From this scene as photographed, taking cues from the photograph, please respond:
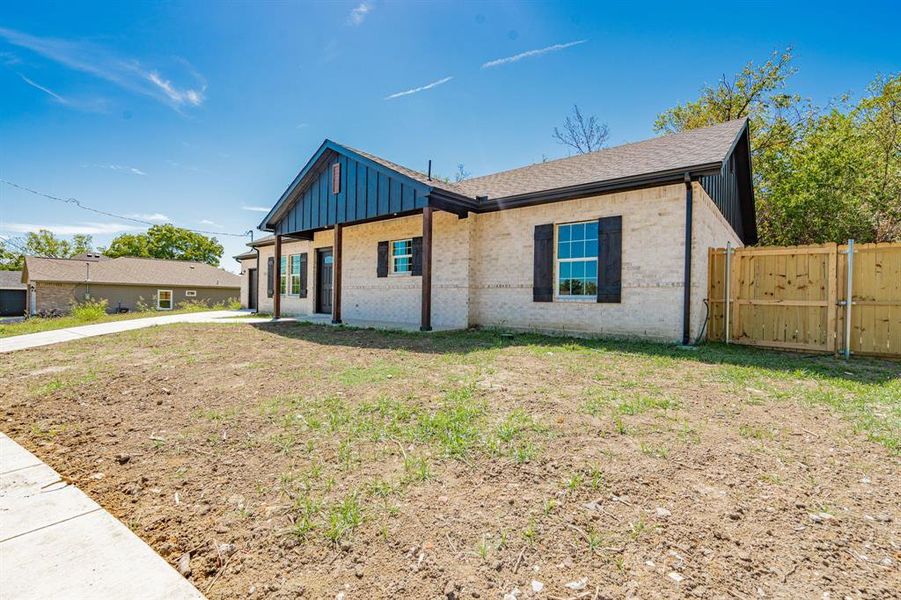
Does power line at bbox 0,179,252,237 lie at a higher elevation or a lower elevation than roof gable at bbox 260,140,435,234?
higher

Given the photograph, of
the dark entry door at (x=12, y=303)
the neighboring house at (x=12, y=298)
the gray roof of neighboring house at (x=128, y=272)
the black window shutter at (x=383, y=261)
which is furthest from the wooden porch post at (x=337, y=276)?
the dark entry door at (x=12, y=303)

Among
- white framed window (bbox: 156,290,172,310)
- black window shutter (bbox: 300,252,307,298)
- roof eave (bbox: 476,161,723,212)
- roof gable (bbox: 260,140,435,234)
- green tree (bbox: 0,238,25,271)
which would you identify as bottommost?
white framed window (bbox: 156,290,172,310)

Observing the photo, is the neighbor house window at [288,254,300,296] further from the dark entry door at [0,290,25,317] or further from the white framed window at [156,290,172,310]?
the dark entry door at [0,290,25,317]

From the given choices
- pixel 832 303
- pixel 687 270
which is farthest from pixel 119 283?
pixel 832 303

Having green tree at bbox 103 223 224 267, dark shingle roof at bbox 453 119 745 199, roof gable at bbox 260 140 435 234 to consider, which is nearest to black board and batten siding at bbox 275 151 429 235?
roof gable at bbox 260 140 435 234

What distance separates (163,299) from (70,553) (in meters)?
35.5

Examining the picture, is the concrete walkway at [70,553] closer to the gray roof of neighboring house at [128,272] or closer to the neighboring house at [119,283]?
the neighboring house at [119,283]

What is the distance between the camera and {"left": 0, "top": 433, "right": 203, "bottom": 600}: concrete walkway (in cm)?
175

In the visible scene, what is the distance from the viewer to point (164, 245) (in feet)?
172

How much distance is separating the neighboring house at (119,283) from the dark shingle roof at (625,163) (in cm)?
2729

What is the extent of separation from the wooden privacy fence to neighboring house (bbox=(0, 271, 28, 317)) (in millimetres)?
51046

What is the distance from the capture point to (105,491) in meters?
2.67

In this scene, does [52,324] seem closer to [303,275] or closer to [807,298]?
[303,275]

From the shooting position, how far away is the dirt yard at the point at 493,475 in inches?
72.2
